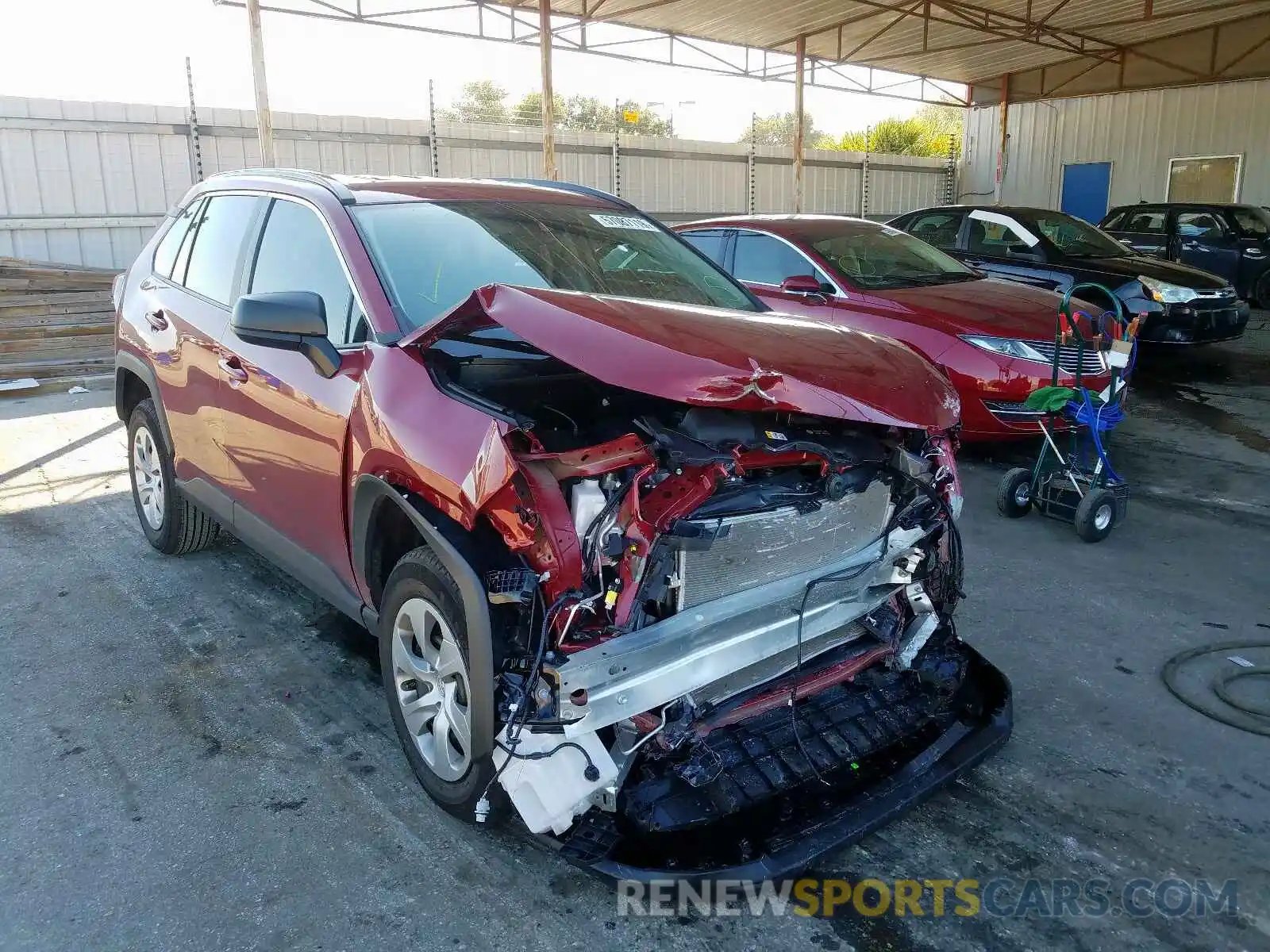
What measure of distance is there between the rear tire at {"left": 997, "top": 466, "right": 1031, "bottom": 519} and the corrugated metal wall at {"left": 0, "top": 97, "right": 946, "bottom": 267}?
23.6 ft

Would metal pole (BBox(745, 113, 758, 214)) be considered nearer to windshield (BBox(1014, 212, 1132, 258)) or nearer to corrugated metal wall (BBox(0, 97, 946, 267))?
corrugated metal wall (BBox(0, 97, 946, 267))

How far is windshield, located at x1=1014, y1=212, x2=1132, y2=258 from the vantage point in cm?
1017

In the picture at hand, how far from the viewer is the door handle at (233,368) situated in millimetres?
3654

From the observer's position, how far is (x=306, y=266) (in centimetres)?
352

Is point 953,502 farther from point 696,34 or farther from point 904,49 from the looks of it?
point 904,49

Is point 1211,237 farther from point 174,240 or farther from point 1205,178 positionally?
point 174,240

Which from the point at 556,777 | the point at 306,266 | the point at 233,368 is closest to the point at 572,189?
the point at 306,266

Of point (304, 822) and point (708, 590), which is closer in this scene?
point (708, 590)

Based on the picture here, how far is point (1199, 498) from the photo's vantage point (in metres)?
6.02

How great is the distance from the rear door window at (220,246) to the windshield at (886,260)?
4.48m

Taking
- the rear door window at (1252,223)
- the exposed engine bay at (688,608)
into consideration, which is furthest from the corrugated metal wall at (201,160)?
the rear door window at (1252,223)

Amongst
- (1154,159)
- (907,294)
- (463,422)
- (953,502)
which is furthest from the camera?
(1154,159)

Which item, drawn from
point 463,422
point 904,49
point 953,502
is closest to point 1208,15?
point 904,49

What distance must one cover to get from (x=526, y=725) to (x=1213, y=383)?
9766 millimetres
